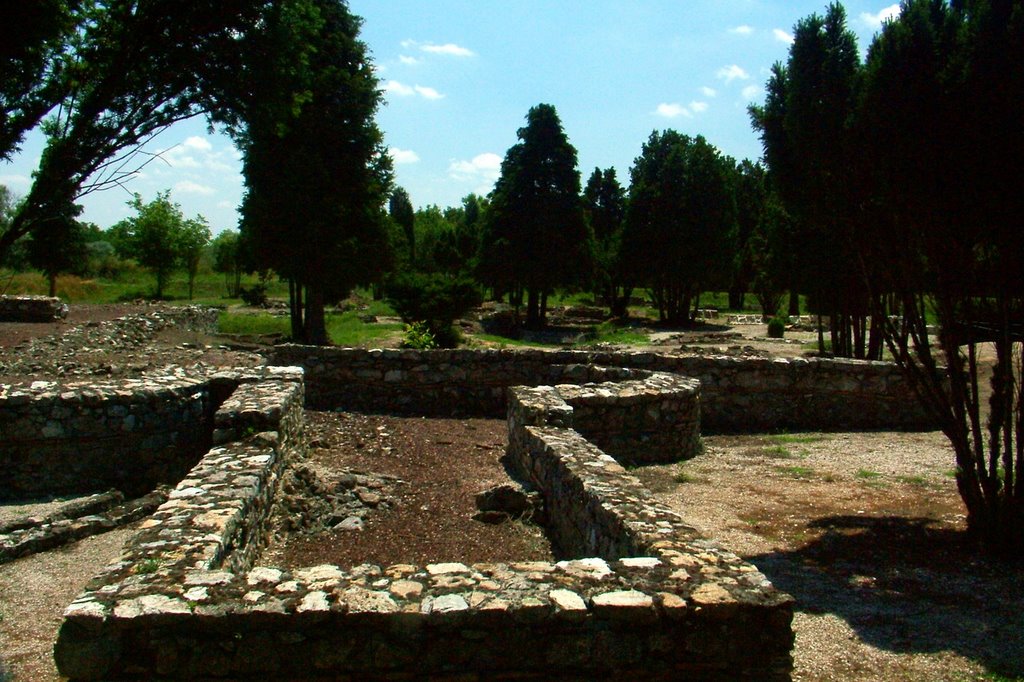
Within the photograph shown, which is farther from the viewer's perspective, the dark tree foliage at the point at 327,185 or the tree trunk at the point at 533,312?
the tree trunk at the point at 533,312

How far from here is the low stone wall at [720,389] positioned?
1246 centimetres

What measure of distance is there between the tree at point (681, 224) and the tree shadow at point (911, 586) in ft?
111

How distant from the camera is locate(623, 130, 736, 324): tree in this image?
41.2 m

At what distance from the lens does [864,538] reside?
6727 millimetres

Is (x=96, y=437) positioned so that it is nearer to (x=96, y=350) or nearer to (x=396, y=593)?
(x=396, y=593)

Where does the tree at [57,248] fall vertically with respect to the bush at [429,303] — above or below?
above

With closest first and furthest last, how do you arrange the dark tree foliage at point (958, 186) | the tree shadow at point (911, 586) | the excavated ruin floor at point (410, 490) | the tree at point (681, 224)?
the tree shadow at point (911, 586) → the dark tree foliage at point (958, 186) → the excavated ruin floor at point (410, 490) → the tree at point (681, 224)

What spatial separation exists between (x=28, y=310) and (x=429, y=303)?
1054cm

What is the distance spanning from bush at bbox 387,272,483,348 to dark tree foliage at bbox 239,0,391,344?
4.72 ft

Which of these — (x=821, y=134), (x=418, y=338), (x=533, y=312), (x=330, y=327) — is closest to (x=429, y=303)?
(x=418, y=338)

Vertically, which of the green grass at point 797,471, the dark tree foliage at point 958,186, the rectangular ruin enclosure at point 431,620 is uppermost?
the dark tree foliage at point 958,186

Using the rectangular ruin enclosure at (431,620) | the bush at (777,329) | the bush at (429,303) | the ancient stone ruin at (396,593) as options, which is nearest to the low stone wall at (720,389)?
the ancient stone ruin at (396,593)

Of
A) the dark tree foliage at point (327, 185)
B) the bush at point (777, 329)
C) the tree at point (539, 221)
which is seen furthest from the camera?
the tree at point (539, 221)

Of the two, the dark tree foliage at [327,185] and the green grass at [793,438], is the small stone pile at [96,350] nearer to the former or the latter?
the dark tree foliage at [327,185]
